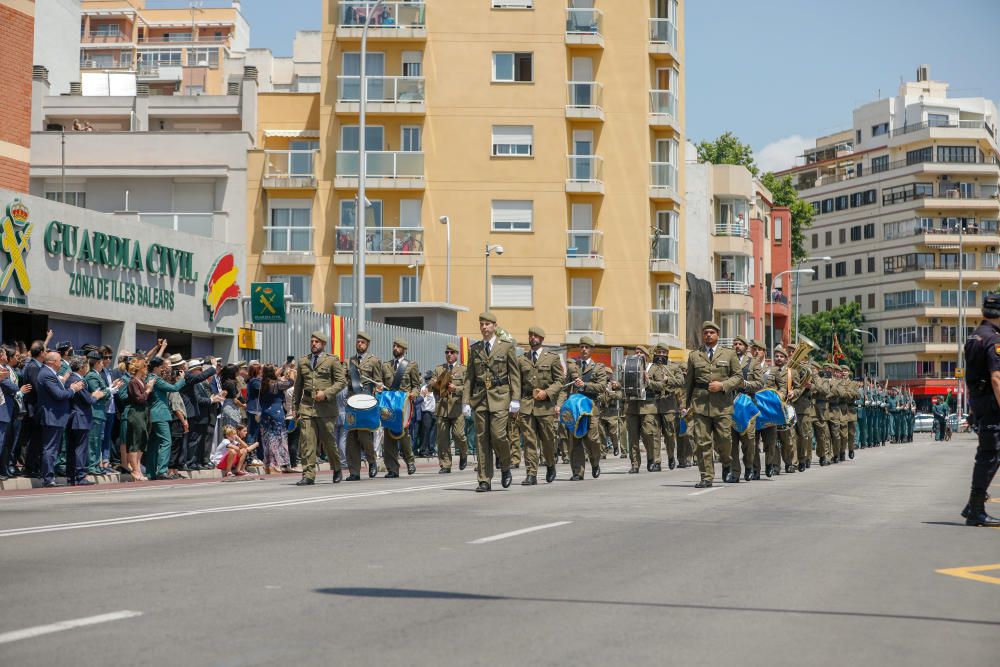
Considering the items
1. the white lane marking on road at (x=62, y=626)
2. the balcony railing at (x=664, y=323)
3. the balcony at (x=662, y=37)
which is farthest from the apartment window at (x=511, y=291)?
the white lane marking on road at (x=62, y=626)

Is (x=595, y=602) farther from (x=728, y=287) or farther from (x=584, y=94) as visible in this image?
(x=728, y=287)

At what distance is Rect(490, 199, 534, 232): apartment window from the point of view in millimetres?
60844

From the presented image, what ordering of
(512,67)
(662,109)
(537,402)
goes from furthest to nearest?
(662,109), (512,67), (537,402)

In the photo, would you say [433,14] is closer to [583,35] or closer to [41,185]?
[583,35]

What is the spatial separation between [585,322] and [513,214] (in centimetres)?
545

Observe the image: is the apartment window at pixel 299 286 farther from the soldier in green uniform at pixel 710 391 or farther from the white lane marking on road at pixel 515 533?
the white lane marking on road at pixel 515 533

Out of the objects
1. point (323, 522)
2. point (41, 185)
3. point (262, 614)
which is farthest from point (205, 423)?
point (41, 185)

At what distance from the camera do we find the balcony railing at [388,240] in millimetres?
60281

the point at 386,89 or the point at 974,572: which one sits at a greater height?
the point at 386,89

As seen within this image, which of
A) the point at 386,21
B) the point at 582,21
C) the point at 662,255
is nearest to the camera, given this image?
the point at 386,21

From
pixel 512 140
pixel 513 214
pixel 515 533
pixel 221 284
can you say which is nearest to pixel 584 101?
pixel 512 140

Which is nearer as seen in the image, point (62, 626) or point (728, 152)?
point (62, 626)

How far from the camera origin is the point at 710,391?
20359mm

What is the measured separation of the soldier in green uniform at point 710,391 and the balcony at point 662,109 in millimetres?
43468
